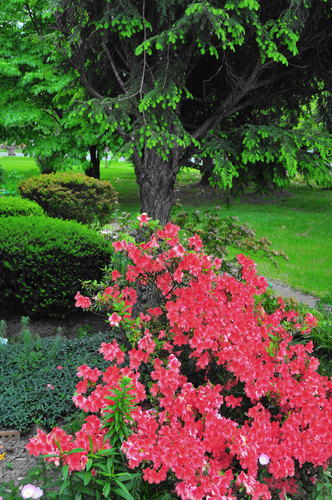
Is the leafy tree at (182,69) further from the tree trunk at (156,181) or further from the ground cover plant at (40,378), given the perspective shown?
the ground cover plant at (40,378)

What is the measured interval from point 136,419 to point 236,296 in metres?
1.26

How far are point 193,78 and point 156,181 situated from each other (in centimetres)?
150

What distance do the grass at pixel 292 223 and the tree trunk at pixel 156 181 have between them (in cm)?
24

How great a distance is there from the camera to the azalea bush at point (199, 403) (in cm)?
198

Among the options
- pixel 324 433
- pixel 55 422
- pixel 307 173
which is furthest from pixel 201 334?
pixel 307 173

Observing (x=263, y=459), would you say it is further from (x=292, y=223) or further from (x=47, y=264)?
(x=292, y=223)

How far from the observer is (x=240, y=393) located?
8.65 ft

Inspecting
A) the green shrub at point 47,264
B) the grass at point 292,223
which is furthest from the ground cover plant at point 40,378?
the grass at point 292,223

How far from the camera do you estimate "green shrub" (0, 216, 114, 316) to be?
4469mm

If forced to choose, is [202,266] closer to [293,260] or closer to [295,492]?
[295,492]

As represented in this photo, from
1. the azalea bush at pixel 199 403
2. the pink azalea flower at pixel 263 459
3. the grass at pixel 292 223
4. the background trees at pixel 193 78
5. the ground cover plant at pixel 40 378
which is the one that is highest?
the background trees at pixel 193 78

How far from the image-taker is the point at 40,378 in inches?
125

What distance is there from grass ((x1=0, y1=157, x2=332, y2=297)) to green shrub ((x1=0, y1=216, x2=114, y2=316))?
56.0 inches

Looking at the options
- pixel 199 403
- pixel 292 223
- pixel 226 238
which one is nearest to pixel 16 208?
pixel 226 238
